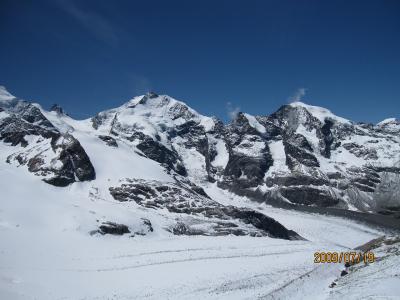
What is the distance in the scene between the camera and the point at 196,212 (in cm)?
8656

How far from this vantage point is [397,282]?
2831 centimetres

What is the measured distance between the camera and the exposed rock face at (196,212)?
75938 millimetres

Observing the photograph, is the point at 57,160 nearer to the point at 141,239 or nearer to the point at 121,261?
the point at 141,239

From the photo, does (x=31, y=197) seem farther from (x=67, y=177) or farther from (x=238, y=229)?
(x=238, y=229)

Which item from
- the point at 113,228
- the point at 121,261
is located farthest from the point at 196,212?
the point at 121,261

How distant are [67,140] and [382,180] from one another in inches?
5618

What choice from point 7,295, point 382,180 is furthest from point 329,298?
point 382,180

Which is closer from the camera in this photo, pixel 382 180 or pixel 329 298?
pixel 329 298
